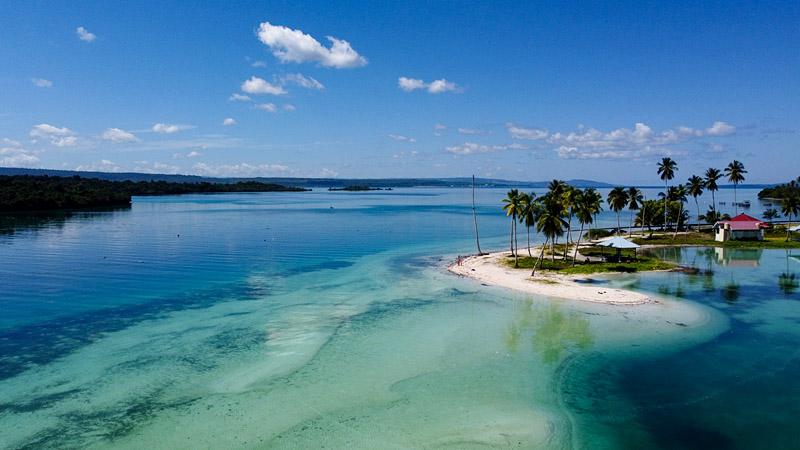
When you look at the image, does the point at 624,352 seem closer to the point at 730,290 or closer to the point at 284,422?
the point at 284,422

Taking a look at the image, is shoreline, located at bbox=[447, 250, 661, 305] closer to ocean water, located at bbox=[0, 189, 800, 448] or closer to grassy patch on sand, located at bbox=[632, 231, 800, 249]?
ocean water, located at bbox=[0, 189, 800, 448]

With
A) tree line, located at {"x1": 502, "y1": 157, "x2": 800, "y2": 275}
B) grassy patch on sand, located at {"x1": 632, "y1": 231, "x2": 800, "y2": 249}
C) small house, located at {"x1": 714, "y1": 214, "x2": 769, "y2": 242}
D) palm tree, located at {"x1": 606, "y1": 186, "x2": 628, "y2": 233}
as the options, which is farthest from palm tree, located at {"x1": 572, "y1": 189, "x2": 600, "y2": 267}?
small house, located at {"x1": 714, "y1": 214, "x2": 769, "y2": 242}

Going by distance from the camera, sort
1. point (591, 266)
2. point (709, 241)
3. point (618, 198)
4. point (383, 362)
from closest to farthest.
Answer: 1. point (383, 362)
2. point (591, 266)
3. point (709, 241)
4. point (618, 198)

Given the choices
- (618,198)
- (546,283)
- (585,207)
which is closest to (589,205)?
(585,207)

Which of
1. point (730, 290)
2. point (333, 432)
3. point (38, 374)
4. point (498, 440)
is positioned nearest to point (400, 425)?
point (333, 432)

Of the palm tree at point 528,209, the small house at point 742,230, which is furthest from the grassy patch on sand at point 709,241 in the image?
the palm tree at point 528,209

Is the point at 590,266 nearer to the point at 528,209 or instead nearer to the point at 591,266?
the point at 591,266
